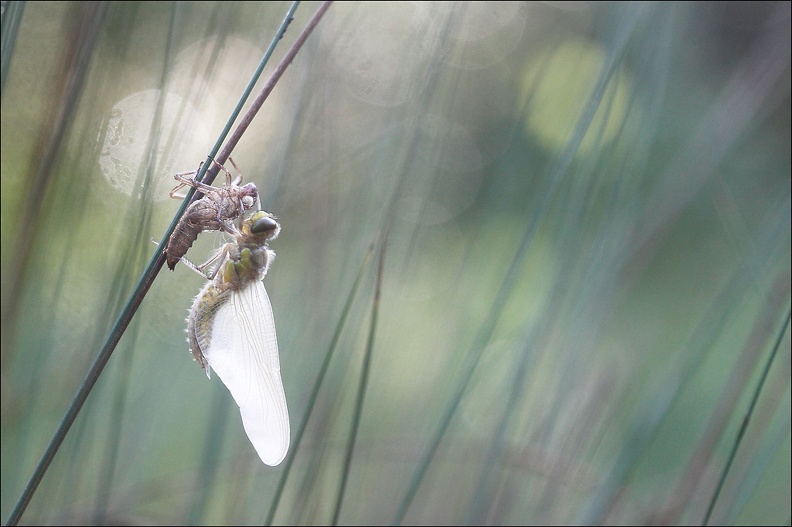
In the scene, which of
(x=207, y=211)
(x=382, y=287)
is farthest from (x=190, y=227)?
(x=382, y=287)

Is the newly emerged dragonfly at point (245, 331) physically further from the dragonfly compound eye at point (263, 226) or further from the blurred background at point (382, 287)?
the blurred background at point (382, 287)

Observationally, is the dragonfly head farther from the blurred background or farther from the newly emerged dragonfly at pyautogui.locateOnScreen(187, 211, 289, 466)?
the blurred background

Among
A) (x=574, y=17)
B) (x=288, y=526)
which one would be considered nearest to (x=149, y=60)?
(x=288, y=526)

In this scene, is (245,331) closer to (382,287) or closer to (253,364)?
(253,364)

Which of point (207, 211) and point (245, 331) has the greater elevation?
point (207, 211)

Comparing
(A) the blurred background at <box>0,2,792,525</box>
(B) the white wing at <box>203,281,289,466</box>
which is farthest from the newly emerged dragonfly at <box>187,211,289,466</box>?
(A) the blurred background at <box>0,2,792,525</box>
